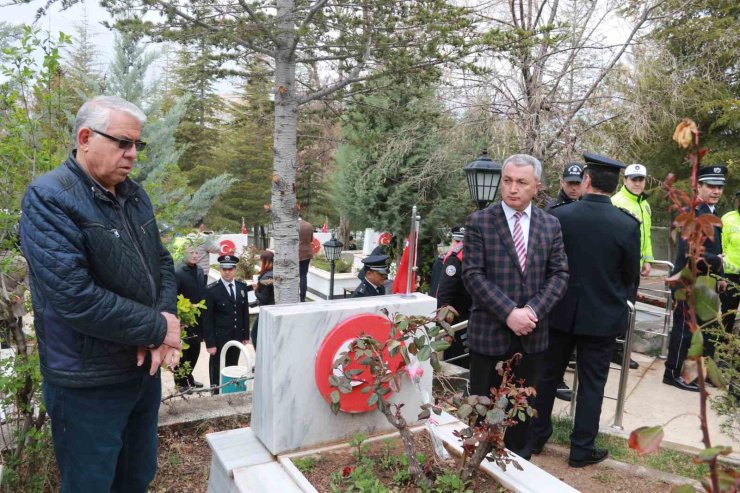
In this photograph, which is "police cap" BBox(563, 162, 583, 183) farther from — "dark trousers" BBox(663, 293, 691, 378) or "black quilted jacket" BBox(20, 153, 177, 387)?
"black quilted jacket" BBox(20, 153, 177, 387)

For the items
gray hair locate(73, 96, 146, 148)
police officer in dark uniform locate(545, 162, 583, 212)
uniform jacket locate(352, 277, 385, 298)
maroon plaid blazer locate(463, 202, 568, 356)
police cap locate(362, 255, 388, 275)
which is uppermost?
gray hair locate(73, 96, 146, 148)

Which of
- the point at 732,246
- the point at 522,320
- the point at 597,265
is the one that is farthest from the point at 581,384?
the point at 732,246

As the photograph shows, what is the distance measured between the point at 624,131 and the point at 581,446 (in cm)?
621

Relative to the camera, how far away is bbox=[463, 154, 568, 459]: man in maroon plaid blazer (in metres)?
3.17

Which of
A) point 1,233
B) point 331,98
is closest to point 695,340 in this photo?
point 1,233

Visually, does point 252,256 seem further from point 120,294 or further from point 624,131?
point 120,294

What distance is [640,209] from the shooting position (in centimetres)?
541

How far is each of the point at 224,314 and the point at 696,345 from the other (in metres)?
5.54

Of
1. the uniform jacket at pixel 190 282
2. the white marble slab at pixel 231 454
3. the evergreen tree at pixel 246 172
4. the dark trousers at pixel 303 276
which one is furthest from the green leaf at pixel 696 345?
the evergreen tree at pixel 246 172

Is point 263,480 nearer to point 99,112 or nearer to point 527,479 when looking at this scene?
point 527,479

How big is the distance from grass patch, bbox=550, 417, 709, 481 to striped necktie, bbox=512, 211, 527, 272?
144 cm

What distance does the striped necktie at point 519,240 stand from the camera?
322 cm

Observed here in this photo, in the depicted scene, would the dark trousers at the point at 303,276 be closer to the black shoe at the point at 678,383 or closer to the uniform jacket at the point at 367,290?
the uniform jacket at the point at 367,290

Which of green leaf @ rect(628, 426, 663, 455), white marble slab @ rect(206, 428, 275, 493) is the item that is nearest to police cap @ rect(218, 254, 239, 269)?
white marble slab @ rect(206, 428, 275, 493)
